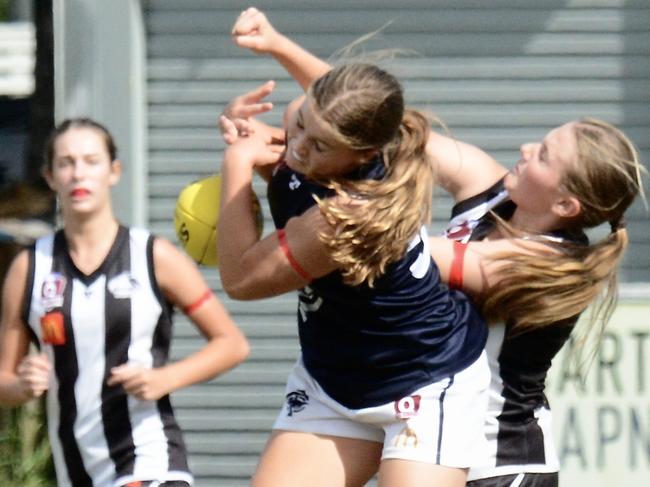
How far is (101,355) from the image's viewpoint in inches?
157

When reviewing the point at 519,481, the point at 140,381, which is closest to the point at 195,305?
the point at 140,381

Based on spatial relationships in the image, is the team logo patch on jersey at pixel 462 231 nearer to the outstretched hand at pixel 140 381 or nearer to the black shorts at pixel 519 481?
the black shorts at pixel 519 481

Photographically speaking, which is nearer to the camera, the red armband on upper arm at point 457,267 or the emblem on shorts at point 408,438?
the emblem on shorts at point 408,438

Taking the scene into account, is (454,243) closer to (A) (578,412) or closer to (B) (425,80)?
(A) (578,412)

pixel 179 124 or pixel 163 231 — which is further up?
pixel 179 124

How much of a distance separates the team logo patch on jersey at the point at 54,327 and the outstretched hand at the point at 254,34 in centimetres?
87

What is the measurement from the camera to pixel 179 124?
6.57 m

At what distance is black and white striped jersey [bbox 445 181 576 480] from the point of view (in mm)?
4004

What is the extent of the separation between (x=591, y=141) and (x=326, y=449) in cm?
105

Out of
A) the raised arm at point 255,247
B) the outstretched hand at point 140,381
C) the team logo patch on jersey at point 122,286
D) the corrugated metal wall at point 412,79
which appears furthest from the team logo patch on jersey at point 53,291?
the corrugated metal wall at point 412,79

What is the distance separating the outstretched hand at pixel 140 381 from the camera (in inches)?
152

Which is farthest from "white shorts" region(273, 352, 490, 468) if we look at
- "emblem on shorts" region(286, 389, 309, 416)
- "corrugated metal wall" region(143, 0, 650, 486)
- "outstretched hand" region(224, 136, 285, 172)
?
"corrugated metal wall" region(143, 0, 650, 486)

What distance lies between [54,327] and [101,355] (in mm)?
144

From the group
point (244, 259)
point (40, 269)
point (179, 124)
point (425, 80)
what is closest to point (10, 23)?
point (179, 124)
